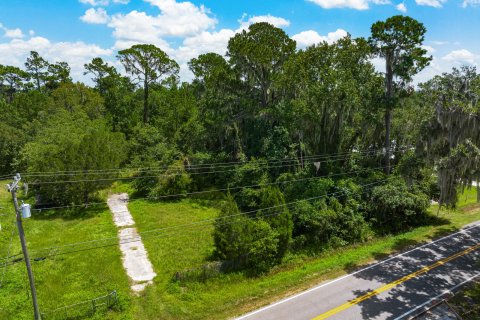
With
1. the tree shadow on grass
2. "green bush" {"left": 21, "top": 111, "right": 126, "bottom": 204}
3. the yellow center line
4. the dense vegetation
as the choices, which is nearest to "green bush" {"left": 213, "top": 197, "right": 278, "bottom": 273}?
the dense vegetation

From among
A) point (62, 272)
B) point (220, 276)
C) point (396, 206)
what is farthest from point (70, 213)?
point (396, 206)

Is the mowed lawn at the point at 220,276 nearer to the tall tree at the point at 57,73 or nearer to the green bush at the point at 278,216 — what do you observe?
the green bush at the point at 278,216

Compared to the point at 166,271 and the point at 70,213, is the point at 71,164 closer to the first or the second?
the point at 70,213

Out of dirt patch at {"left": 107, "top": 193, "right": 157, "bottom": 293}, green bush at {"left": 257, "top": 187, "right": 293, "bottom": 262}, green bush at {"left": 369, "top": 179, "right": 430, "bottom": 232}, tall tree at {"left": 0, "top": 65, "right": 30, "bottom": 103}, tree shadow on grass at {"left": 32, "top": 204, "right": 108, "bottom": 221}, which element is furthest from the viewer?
tall tree at {"left": 0, "top": 65, "right": 30, "bottom": 103}

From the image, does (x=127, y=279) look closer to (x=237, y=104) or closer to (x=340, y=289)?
(x=340, y=289)

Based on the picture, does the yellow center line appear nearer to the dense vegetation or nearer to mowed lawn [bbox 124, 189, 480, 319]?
mowed lawn [bbox 124, 189, 480, 319]

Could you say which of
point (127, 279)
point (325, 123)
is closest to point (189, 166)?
point (325, 123)
